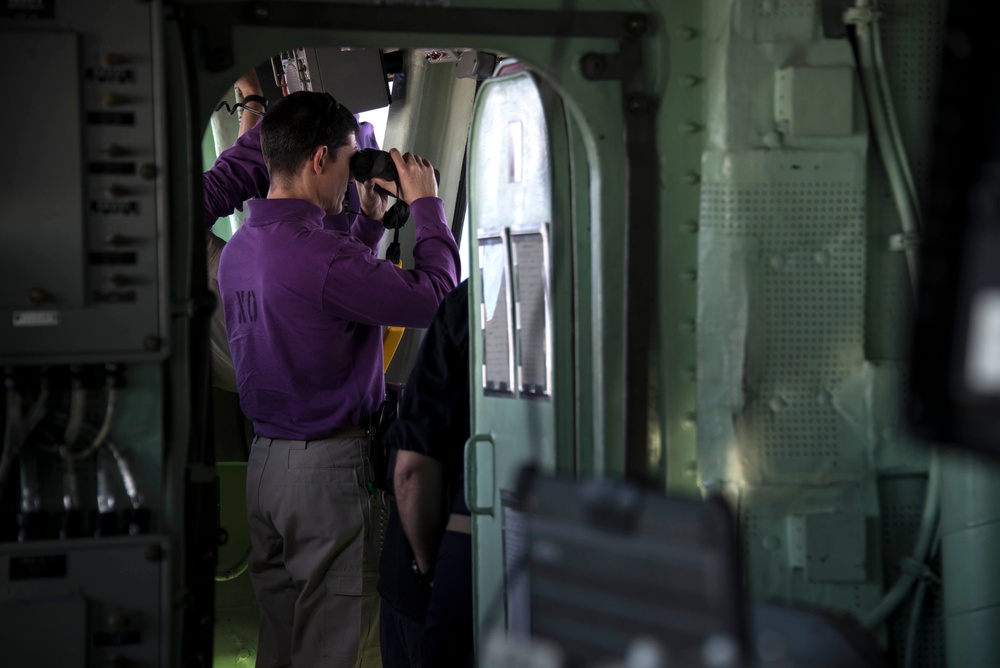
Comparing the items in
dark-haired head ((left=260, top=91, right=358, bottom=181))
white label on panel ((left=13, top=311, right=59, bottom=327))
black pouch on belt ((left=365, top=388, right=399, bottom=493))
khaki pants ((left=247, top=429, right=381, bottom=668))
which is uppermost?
dark-haired head ((left=260, top=91, right=358, bottom=181))

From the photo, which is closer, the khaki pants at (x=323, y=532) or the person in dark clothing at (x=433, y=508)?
the person in dark clothing at (x=433, y=508)

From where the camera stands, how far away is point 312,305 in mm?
3963

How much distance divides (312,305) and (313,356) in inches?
7.6

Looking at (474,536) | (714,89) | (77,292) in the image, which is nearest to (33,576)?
(77,292)

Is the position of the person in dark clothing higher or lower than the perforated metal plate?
lower

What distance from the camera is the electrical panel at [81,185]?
2740mm

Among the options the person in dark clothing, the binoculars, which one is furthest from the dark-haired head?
the person in dark clothing

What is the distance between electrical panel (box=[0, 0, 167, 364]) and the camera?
274 centimetres

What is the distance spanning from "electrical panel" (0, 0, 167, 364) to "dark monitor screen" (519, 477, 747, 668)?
163cm

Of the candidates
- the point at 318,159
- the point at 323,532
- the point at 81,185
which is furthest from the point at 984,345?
the point at 318,159

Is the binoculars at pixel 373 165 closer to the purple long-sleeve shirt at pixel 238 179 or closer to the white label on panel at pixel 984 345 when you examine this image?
the purple long-sleeve shirt at pixel 238 179

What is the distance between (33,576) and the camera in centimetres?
279

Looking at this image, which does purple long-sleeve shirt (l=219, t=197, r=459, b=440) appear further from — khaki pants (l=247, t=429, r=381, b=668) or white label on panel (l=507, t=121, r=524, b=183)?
white label on panel (l=507, t=121, r=524, b=183)

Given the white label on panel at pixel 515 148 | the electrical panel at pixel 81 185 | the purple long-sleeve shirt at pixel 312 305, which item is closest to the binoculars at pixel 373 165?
the purple long-sleeve shirt at pixel 312 305
